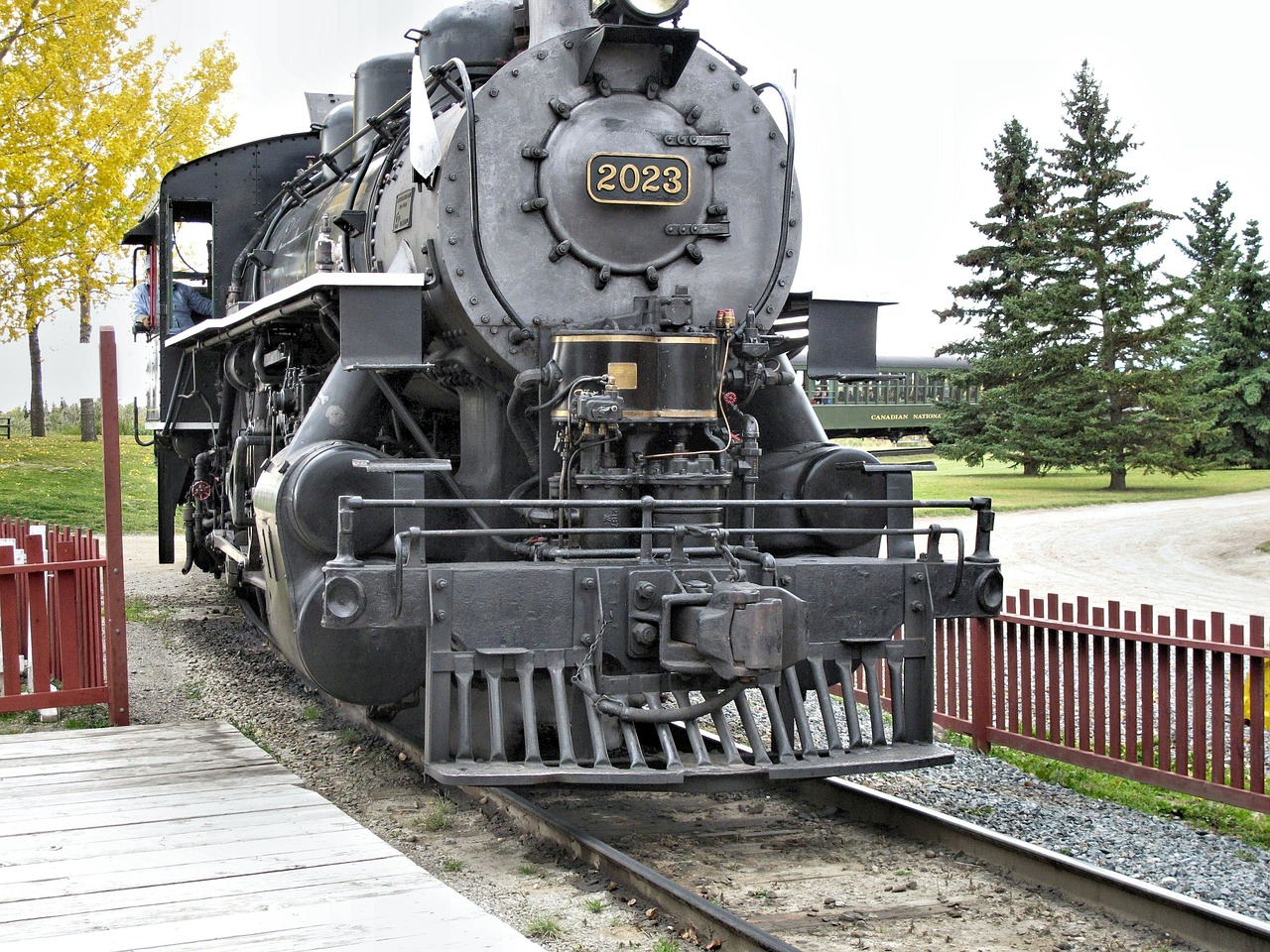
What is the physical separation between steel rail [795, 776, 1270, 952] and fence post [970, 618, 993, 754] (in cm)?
168

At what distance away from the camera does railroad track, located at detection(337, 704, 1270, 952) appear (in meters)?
3.97

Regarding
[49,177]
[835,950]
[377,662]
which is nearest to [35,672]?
[377,662]

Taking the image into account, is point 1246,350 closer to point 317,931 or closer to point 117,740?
point 117,740

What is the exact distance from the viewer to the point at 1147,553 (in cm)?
1518

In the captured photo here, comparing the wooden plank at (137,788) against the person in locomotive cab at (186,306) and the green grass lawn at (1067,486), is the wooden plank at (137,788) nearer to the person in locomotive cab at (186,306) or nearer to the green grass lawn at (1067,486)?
the person in locomotive cab at (186,306)

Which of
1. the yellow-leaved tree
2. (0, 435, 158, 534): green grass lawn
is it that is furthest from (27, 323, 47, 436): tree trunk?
the yellow-leaved tree

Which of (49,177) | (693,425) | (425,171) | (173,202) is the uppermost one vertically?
(49,177)

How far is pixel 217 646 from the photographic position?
9.51 metres

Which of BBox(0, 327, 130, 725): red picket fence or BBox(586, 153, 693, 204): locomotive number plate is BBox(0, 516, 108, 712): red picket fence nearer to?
BBox(0, 327, 130, 725): red picket fence

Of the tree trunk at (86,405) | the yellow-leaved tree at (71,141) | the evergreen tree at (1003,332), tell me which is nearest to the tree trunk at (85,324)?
the tree trunk at (86,405)

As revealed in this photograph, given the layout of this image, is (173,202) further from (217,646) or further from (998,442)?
(998,442)

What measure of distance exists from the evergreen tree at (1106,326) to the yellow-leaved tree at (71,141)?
15.3 meters

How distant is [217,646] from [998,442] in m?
18.5

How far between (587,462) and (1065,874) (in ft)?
7.57
